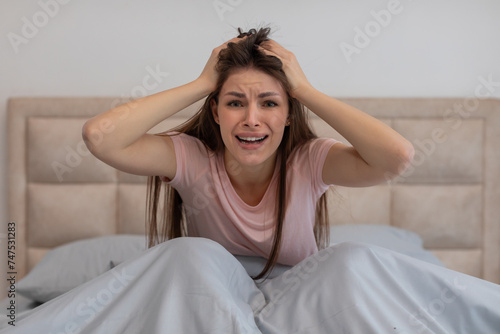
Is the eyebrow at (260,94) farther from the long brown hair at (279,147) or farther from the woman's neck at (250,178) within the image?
the woman's neck at (250,178)

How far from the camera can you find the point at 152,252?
114 cm

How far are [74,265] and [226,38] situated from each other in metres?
1.13

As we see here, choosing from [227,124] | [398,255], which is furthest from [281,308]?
[227,124]

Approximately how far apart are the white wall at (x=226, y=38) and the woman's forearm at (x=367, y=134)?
0.92 metres

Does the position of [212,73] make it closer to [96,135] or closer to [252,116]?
[252,116]

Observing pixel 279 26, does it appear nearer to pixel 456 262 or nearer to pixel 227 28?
pixel 227 28

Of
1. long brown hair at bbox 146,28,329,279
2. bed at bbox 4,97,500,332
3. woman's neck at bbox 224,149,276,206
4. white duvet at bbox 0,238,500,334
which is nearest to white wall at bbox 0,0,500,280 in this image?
bed at bbox 4,97,500,332

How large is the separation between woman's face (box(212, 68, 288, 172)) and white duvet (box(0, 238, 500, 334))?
0.31 m

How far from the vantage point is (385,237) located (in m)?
1.94

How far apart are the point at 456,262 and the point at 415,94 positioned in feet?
2.46

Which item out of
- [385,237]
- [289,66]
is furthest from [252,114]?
[385,237]

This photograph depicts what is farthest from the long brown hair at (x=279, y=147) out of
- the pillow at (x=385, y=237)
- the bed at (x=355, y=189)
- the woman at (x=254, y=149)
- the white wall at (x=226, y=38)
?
the white wall at (x=226, y=38)

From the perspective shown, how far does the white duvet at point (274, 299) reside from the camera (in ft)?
3.34

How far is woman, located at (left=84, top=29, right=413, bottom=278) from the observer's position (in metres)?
1.33
